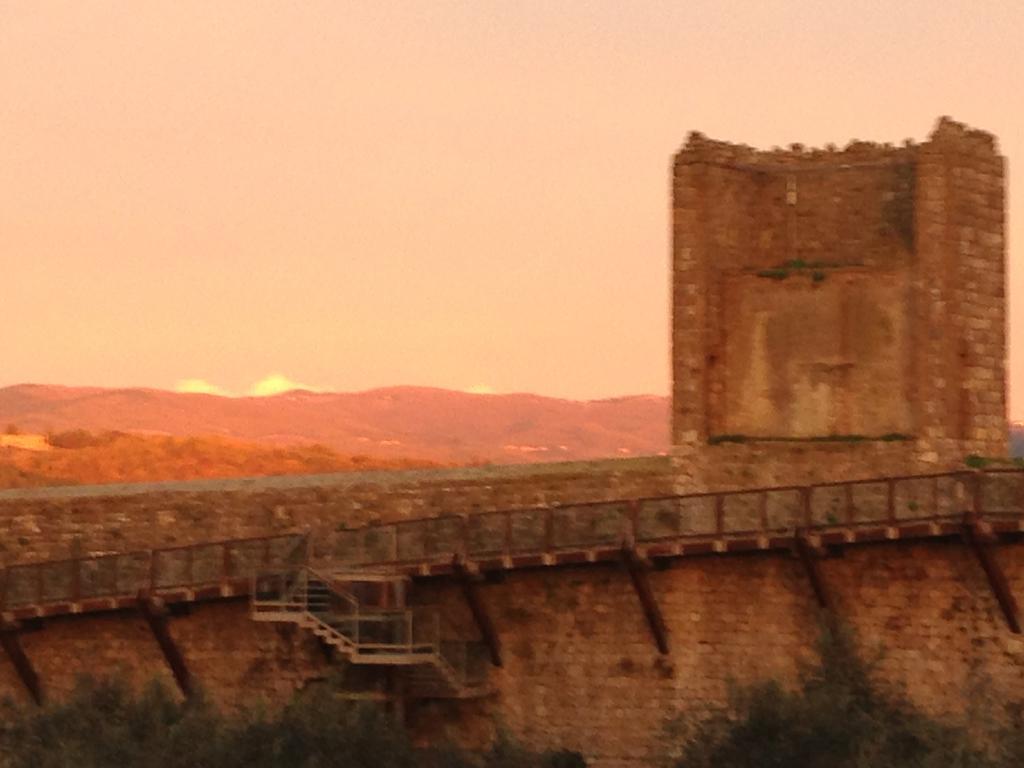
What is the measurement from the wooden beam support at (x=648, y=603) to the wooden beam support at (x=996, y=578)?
498 cm

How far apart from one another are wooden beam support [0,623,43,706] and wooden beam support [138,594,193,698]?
7.33 ft

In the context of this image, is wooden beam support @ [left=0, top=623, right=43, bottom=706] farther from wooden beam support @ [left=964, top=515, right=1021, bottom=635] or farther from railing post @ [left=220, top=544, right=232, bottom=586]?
wooden beam support @ [left=964, top=515, right=1021, bottom=635]

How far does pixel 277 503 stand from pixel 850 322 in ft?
33.2

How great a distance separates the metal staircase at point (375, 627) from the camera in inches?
1410

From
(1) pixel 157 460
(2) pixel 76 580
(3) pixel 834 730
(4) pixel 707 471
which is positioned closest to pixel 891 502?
(3) pixel 834 730

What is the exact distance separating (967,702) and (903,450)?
5.80 m

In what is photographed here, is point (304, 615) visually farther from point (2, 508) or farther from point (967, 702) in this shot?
point (967, 702)

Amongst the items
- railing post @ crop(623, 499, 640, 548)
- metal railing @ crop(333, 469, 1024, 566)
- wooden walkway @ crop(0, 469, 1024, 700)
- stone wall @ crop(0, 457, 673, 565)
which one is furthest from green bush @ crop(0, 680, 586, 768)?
railing post @ crop(623, 499, 640, 548)

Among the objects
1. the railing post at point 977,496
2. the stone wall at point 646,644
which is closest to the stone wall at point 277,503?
the stone wall at point 646,644

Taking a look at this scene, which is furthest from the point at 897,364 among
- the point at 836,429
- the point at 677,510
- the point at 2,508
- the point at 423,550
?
the point at 2,508

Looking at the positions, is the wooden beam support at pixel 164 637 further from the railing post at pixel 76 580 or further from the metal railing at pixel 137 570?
the railing post at pixel 76 580

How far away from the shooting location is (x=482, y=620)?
3669cm

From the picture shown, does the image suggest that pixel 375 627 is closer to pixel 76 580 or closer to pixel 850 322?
pixel 76 580

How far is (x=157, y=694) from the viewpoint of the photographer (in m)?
37.5
